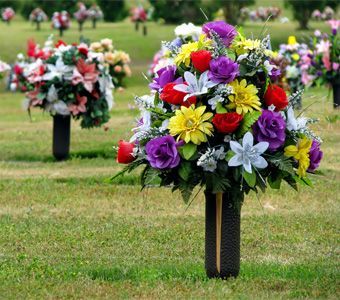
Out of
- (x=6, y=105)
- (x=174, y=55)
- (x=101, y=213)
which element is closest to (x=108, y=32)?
(x=6, y=105)

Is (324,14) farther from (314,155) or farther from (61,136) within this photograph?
(314,155)

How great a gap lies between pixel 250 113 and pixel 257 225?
317cm

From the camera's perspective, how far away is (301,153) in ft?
24.1

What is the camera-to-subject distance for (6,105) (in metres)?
26.9

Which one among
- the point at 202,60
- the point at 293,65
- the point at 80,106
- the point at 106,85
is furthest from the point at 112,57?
the point at 202,60

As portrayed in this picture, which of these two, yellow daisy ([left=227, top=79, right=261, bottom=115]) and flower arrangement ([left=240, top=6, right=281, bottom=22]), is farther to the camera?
flower arrangement ([left=240, top=6, right=281, bottom=22])

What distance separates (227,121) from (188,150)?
0.31m

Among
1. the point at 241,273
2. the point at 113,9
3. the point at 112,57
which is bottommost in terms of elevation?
the point at 241,273

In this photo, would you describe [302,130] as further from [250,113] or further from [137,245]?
[137,245]

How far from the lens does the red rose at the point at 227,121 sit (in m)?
7.17

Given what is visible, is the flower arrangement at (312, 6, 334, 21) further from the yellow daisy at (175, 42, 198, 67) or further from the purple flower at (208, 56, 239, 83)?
the purple flower at (208, 56, 239, 83)

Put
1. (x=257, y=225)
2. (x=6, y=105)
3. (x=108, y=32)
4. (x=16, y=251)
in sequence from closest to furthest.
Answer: (x=16, y=251)
(x=257, y=225)
(x=6, y=105)
(x=108, y=32)

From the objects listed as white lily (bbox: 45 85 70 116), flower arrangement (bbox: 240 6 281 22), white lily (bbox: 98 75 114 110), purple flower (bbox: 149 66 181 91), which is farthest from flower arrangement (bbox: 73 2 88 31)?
purple flower (bbox: 149 66 181 91)

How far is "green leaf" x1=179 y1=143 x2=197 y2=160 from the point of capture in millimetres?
7195
